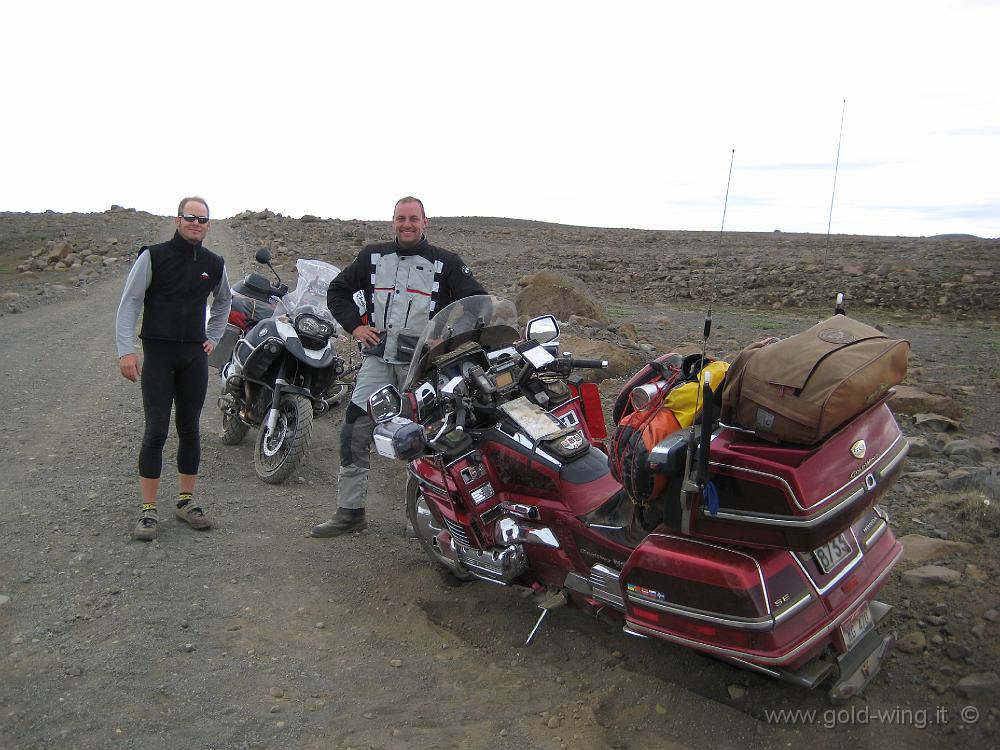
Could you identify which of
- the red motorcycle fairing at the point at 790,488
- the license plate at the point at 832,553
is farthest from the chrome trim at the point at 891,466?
the license plate at the point at 832,553

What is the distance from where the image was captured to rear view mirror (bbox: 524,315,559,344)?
163 inches

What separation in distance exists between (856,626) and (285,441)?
4.35 meters

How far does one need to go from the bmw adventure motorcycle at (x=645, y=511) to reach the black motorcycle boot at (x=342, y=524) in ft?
2.40

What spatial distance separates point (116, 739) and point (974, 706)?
336cm

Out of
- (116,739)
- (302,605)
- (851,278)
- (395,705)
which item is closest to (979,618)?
(395,705)

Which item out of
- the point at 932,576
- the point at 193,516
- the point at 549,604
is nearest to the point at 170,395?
the point at 193,516

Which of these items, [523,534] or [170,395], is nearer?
[523,534]

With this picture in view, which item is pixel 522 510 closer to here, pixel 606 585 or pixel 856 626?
pixel 606 585

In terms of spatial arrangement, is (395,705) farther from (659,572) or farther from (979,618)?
(979,618)

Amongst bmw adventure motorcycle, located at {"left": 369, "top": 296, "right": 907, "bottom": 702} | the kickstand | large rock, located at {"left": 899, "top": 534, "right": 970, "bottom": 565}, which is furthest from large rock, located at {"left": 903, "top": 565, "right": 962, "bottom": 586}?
the kickstand

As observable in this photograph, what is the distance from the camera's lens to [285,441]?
617cm

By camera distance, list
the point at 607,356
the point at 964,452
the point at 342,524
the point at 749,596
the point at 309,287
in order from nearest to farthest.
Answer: the point at 749,596, the point at 342,524, the point at 964,452, the point at 309,287, the point at 607,356

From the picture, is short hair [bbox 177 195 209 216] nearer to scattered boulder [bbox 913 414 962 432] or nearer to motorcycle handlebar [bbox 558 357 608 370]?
motorcycle handlebar [bbox 558 357 608 370]

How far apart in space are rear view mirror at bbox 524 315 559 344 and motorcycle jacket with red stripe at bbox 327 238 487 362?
977mm
